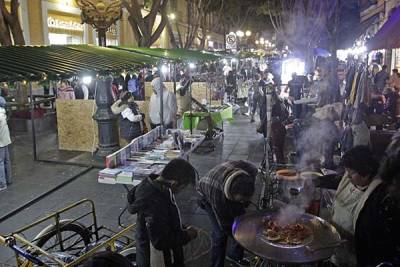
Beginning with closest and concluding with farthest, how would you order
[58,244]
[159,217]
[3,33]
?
[159,217], [58,244], [3,33]

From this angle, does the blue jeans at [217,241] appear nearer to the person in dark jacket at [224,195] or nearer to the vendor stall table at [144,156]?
the person in dark jacket at [224,195]

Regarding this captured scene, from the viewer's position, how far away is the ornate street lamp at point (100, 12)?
9.77 meters

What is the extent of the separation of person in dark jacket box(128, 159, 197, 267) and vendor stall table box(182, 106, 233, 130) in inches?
290

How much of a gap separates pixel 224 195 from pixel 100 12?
7149mm

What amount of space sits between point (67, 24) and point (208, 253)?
18.7 meters

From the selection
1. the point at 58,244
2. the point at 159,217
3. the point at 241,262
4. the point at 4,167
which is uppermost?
the point at 159,217

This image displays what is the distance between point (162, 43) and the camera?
36.5 meters

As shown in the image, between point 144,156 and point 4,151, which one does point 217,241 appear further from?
point 4,151

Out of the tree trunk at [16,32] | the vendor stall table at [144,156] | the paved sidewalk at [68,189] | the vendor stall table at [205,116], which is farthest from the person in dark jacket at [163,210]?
the tree trunk at [16,32]

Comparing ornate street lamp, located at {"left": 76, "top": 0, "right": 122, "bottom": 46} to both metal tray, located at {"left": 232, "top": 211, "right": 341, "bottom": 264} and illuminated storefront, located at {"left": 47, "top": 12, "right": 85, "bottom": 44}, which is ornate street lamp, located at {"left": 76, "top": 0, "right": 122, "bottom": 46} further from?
illuminated storefront, located at {"left": 47, "top": 12, "right": 85, "bottom": 44}

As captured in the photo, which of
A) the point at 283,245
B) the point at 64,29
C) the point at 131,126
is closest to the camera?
the point at 283,245

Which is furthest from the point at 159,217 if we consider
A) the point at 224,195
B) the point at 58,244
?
the point at 58,244

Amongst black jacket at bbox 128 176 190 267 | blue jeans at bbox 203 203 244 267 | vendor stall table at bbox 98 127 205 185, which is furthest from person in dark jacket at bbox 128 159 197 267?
vendor stall table at bbox 98 127 205 185

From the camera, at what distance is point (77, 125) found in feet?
37.5
